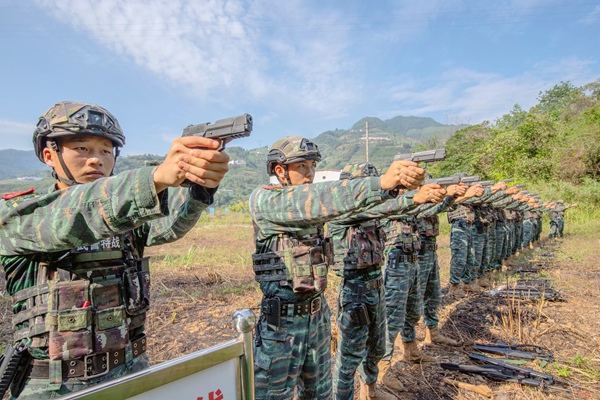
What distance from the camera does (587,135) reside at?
2384cm

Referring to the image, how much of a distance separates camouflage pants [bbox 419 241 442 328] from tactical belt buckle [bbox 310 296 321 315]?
269 cm

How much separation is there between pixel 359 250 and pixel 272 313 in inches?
50.3

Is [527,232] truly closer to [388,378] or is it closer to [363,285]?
[388,378]

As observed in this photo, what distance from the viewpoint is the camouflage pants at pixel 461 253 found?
7.61 m

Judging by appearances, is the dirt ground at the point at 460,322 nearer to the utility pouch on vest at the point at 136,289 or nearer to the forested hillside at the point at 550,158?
the utility pouch on vest at the point at 136,289

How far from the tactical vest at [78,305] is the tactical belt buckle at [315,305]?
1.28 meters

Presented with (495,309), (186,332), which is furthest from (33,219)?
(495,309)

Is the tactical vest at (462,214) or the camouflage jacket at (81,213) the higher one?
the camouflage jacket at (81,213)

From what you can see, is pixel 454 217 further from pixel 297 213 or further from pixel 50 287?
pixel 50 287

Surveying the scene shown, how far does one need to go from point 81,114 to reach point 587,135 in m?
30.2

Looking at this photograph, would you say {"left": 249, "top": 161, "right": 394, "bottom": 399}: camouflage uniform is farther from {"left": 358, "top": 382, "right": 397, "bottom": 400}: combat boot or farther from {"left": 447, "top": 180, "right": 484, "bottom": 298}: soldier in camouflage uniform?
{"left": 447, "top": 180, "right": 484, "bottom": 298}: soldier in camouflage uniform

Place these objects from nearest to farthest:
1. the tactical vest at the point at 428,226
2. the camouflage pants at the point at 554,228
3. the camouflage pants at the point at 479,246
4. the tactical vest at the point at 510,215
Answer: the tactical vest at the point at 428,226, the camouflage pants at the point at 479,246, the tactical vest at the point at 510,215, the camouflage pants at the point at 554,228

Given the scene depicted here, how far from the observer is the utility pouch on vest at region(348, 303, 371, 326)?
3.27 metres

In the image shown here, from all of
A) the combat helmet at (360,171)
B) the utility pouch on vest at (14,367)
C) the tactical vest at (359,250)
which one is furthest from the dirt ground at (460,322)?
the utility pouch on vest at (14,367)
